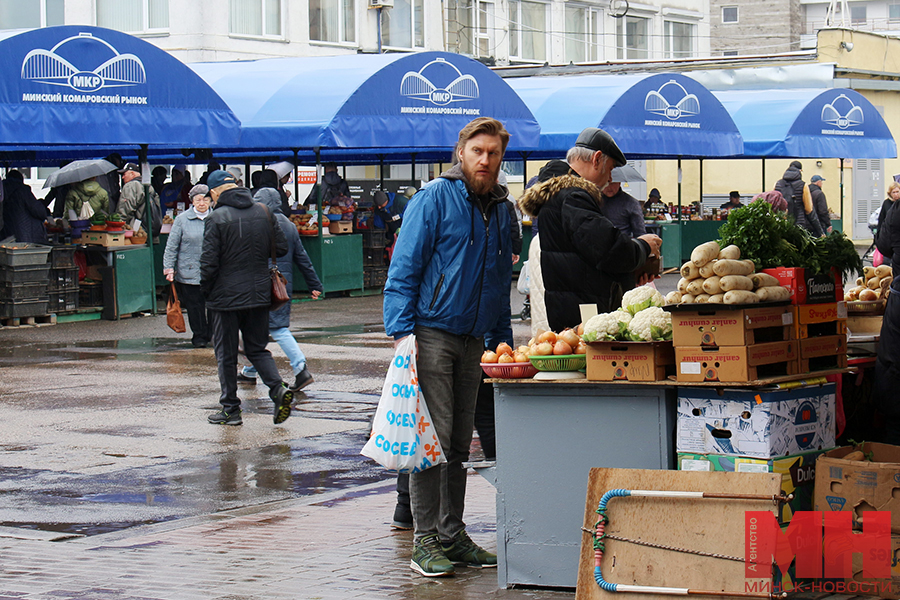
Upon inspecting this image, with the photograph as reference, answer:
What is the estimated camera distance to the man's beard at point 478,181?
6105 mm

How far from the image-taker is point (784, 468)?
215 inches

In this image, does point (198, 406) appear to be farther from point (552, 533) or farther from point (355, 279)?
point (355, 279)

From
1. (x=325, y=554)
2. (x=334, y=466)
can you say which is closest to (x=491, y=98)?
(x=334, y=466)

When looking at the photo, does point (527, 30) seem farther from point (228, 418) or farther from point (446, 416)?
point (446, 416)

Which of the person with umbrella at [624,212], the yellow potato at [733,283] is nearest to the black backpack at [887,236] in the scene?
the person with umbrella at [624,212]

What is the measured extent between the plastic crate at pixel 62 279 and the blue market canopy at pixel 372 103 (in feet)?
12.2

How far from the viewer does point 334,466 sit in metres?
9.12

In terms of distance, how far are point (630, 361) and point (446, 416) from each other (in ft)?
3.30

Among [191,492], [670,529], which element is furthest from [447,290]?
[191,492]

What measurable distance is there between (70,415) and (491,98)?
1265 cm
